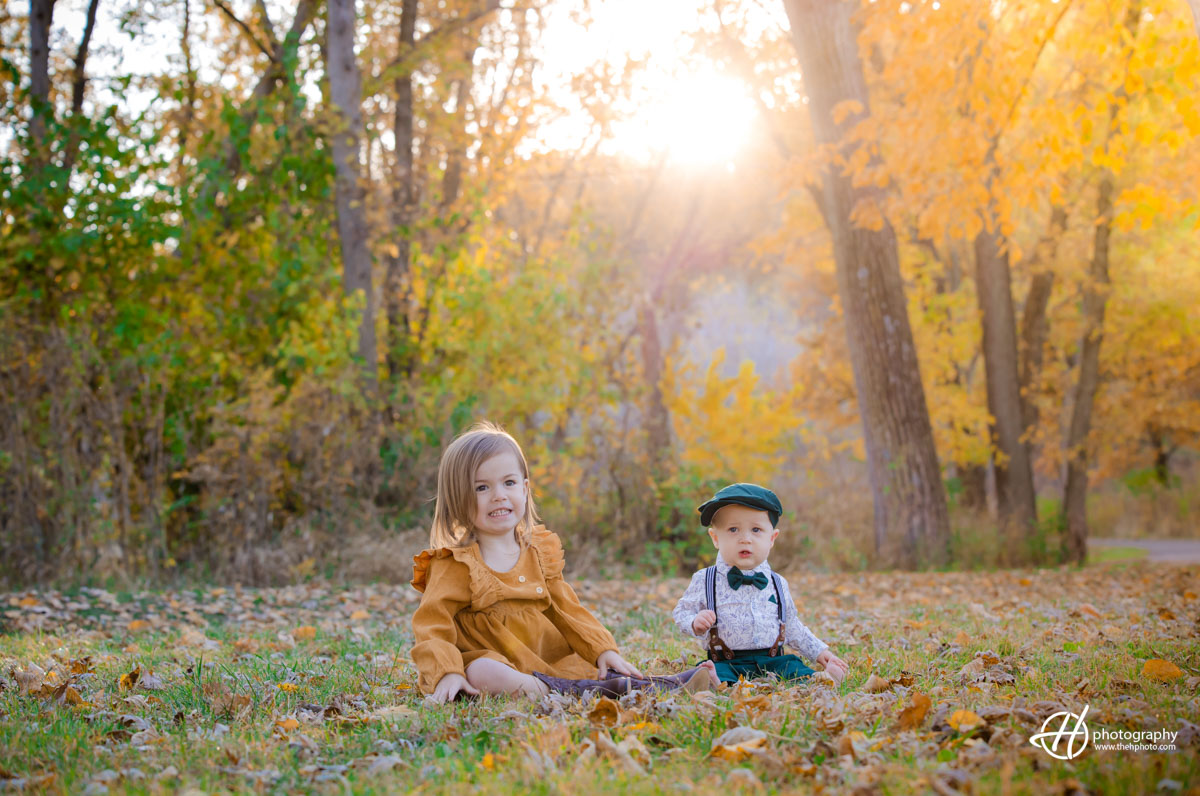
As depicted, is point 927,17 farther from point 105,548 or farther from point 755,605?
point 105,548

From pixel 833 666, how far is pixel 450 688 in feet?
4.73

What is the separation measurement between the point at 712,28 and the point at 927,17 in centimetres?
654

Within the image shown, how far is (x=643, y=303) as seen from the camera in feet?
63.4

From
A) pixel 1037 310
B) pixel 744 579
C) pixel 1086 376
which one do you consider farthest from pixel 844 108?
pixel 1086 376

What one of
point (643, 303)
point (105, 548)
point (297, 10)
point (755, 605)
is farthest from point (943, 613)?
point (643, 303)

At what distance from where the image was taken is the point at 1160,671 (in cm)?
352

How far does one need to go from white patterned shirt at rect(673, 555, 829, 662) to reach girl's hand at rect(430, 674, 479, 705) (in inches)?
35.2

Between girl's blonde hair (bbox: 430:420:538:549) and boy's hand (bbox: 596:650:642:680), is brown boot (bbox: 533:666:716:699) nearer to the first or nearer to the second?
boy's hand (bbox: 596:650:642:680)

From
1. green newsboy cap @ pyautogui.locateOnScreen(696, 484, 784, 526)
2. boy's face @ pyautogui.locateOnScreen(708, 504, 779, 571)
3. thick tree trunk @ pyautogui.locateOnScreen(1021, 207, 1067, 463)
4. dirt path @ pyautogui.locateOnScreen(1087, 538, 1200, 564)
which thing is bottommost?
dirt path @ pyautogui.locateOnScreen(1087, 538, 1200, 564)

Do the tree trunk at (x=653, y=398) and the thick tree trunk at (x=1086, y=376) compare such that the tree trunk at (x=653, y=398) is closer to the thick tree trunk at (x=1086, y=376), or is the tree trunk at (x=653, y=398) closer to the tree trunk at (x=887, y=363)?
the tree trunk at (x=887, y=363)

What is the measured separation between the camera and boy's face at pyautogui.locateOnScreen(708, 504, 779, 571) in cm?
A: 379

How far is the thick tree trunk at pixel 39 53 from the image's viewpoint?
1050cm

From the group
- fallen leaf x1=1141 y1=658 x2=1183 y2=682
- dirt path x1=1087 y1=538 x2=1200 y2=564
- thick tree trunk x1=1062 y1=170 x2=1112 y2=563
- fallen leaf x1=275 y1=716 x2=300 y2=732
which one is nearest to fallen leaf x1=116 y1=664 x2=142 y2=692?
fallen leaf x1=275 y1=716 x2=300 y2=732

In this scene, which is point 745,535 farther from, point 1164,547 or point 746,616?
point 1164,547
